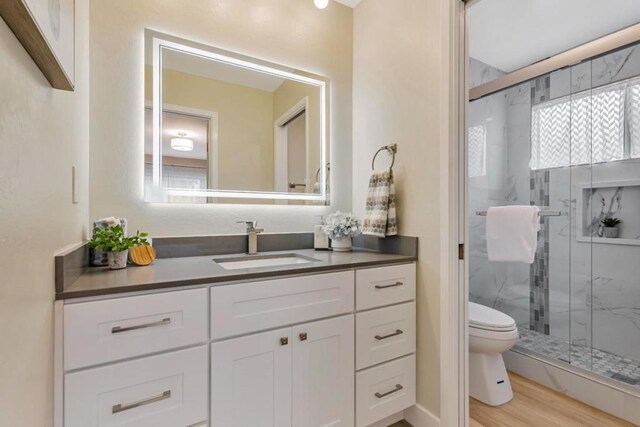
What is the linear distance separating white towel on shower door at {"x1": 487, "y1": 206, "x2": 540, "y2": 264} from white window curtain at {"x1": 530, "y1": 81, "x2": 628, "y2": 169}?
728mm

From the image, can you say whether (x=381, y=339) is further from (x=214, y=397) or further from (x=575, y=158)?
(x=575, y=158)

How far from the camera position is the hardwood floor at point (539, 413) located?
64.7 inches

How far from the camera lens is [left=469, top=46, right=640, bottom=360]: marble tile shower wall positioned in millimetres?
2240

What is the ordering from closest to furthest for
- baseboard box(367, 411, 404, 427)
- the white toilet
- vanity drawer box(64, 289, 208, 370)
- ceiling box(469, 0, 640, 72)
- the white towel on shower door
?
vanity drawer box(64, 289, 208, 370) < baseboard box(367, 411, 404, 427) < the white toilet < ceiling box(469, 0, 640, 72) < the white towel on shower door

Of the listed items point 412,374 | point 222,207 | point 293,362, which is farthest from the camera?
point 222,207

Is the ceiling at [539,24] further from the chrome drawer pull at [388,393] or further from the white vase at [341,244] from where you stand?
the chrome drawer pull at [388,393]

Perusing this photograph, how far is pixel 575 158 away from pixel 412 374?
7.21ft

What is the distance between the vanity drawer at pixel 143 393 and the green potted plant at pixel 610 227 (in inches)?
112

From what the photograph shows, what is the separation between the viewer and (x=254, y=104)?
6.19 ft

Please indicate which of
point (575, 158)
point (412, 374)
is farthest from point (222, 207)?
point (575, 158)

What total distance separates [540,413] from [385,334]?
1.06 metres

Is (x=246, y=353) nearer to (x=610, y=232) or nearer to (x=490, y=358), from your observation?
(x=490, y=358)

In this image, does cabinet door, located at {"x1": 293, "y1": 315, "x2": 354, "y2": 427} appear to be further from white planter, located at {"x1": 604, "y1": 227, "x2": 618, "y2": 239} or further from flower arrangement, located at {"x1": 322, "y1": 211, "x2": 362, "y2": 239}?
white planter, located at {"x1": 604, "y1": 227, "x2": 618, "y2": 239}

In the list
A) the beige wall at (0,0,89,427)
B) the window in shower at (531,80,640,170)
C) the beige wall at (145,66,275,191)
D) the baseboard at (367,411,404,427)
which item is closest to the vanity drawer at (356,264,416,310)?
the baseboard at (367,411,404,427)
